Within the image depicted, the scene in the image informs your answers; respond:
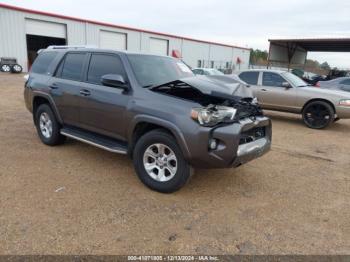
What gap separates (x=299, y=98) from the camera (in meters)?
8.73

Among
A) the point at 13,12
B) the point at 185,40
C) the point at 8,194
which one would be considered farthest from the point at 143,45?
the point at 8,194

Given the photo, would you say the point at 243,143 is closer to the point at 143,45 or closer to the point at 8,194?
the point at 8,194

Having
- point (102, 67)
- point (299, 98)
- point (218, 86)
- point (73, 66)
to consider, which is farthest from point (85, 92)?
point (299, 98)

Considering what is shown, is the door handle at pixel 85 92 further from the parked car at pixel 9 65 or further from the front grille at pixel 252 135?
the parked car at pixel 9 65

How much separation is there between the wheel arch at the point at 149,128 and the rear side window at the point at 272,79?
6.43 metres

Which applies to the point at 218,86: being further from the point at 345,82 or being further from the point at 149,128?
the point at 345,82

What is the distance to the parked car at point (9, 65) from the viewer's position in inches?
888

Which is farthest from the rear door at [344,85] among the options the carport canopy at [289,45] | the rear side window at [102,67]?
the carport canopy at [289,45]

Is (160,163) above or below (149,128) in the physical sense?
→ below

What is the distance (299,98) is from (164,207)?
672cm

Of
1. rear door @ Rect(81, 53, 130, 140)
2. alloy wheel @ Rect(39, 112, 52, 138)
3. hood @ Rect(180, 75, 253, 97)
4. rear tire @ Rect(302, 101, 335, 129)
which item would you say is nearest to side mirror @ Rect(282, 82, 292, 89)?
rear tire @ Rect(302, 101, 335, 129)

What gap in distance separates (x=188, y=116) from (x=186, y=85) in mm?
684

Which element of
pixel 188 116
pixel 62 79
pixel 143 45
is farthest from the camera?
pixel 143 45

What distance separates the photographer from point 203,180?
436cm
